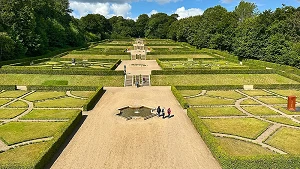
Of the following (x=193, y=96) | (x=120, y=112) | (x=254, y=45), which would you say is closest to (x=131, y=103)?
(x=120, y=112)

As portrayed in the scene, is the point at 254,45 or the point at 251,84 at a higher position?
the point at 254,45

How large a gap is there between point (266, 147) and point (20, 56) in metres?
63.7

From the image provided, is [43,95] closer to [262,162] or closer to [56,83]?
[56,83]

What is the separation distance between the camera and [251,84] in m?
47.1

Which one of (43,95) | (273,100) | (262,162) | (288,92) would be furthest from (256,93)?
(43,95)

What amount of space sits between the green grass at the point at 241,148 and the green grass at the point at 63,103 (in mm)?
18743

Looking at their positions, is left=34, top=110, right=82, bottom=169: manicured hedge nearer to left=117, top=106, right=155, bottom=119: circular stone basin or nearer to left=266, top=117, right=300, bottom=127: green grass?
left=117, top=106, right=155, bottom=119: circular stone basin

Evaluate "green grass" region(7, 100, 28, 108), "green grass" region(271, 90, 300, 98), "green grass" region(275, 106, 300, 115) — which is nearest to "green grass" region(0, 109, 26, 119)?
"green grass" region(7, 100, 28, 108)

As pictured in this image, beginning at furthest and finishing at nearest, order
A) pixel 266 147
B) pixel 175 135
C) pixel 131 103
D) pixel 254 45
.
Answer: pixel 254 45, pixel 131 103, pixel 175 135, pixel 266 147

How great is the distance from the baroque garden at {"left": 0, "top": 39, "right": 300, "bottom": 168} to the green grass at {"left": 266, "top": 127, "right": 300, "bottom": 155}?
0.08m

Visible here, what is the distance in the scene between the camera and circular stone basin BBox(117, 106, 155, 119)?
30.1m

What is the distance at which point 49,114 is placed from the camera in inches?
1185

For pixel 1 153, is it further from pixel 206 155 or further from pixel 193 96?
pixel 193 96

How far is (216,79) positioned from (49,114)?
29427 millimetres
